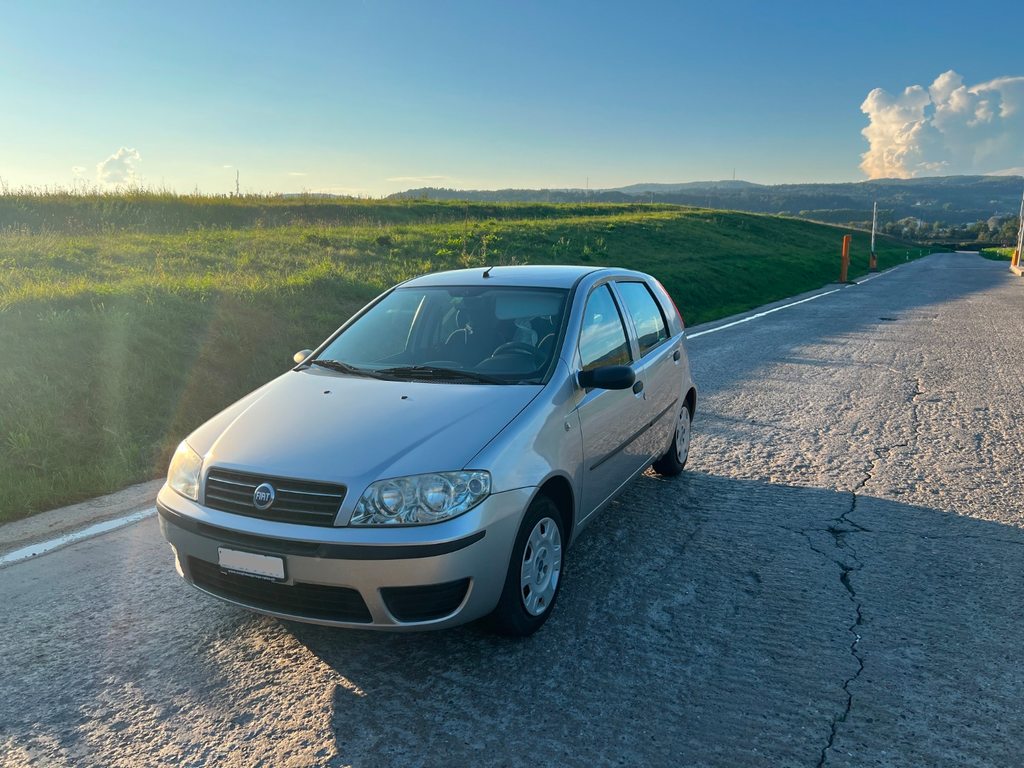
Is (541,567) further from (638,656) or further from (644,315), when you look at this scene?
(644,315)

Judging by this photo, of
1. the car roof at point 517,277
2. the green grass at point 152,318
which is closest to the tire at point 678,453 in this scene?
the car roof at point 517,277

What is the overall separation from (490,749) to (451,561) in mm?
685

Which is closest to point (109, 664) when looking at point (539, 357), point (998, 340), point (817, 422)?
point (539, 357)

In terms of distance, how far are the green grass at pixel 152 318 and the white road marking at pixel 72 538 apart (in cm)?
71

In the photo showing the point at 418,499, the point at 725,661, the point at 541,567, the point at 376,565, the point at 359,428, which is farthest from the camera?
the point at 541,567

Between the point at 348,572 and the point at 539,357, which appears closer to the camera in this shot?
the point at 348,572

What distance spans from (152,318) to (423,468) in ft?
21.9

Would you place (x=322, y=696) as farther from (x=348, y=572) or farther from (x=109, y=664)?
(x=109, y=664)

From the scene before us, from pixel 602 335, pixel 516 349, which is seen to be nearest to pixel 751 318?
pixel 602 335

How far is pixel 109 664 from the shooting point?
10.9ft

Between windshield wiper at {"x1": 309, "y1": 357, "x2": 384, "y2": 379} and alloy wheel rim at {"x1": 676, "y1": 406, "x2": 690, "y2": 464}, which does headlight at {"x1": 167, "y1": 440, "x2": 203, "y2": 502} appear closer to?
windshield wiper at {"x1": 309, "y1": 357, "x2": 384, "y2": 379}

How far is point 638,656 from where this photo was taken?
132 inches

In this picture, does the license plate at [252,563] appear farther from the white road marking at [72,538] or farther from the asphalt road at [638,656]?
the white road marking at [72,538]

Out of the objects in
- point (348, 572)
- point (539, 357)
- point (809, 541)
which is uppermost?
point (539, 357)
